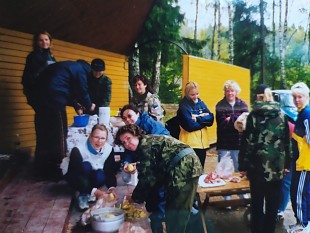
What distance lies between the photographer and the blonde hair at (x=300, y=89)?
7.04 feet

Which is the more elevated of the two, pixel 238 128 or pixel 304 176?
pixel 238 128


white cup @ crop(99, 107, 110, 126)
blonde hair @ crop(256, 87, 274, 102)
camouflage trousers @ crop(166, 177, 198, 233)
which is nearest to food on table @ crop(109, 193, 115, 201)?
camouflage trousers @ crop(166, 177, 198, 233)

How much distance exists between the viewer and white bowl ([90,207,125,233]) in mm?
2155

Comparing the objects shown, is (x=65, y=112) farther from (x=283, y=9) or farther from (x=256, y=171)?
(x=283, y=9)

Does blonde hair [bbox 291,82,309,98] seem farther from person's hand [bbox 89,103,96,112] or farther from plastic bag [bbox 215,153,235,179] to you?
person's hand [bbox 89,103,96,112]

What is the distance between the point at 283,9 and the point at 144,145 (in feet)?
3.59

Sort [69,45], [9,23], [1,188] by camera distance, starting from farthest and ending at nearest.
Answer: [1,188] < [69,45] < [9,23]

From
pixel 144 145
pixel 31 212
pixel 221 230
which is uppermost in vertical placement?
pixel 144 145

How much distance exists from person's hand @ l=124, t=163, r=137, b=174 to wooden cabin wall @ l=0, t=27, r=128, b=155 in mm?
321

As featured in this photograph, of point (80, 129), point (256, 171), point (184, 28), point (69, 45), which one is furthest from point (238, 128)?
point (69, 45)

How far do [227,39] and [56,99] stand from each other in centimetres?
101

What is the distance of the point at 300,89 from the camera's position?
215cm

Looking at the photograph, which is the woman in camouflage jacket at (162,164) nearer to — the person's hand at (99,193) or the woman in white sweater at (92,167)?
the woman in white sweater at (92,167)

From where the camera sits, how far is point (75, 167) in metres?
2.21
